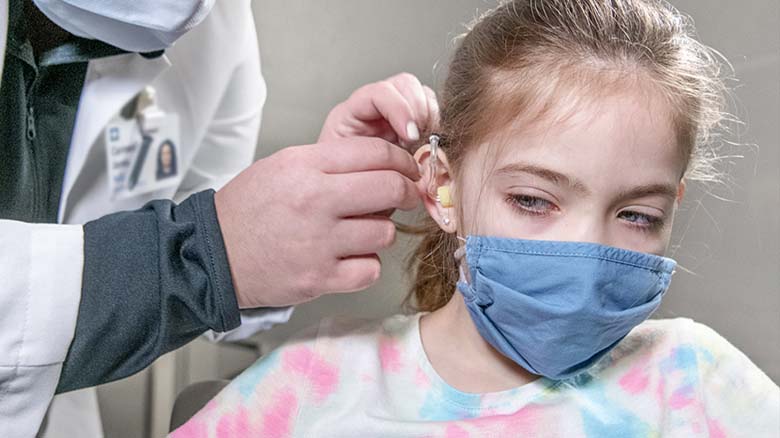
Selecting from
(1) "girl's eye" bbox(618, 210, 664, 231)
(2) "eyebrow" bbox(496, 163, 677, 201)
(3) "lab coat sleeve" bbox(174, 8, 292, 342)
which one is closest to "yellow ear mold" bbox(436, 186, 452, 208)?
(2) "eyebrow" bbox(496, 163, 677, 201)

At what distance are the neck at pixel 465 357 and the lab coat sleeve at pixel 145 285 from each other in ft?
0.94

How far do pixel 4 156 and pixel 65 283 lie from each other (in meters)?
0.28

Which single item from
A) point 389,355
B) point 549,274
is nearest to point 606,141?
point 549,274

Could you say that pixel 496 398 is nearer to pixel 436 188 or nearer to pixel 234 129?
pixel 436 188

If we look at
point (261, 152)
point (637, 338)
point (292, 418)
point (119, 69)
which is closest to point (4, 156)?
point (119, 69)

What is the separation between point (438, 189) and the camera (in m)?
1.17

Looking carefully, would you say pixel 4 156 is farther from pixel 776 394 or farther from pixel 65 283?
pixel 776 394

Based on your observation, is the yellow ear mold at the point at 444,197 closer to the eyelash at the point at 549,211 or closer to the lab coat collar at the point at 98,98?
the eyelash at the point at 549,211

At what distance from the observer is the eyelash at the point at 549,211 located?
103cm

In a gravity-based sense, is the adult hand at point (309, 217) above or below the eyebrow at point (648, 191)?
below

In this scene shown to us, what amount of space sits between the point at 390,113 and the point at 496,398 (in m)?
0.39

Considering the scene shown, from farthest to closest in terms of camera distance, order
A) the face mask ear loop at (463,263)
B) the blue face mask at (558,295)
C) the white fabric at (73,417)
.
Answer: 1. the white fabric at (73,417)
2. the face mask ear loop at (463,263)
3. the blue face mask at (558,295)

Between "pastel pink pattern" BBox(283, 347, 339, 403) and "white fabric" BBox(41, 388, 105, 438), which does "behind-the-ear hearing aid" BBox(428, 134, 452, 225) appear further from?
"white fabric" BBox(41, 388, 105, 438)

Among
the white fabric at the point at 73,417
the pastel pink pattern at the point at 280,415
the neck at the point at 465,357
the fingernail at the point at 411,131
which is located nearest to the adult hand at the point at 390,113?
the fingernail at the point at 411,131
